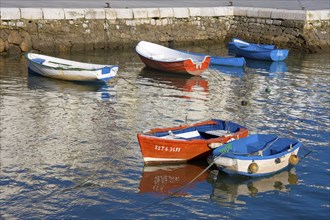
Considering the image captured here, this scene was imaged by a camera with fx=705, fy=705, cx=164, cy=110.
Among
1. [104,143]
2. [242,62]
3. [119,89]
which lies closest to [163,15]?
[242,62]

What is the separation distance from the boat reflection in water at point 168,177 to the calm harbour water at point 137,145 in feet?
0.07

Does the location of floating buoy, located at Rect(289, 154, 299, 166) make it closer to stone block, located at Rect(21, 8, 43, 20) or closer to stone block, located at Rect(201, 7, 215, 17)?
stone block, located at Rect(21, 8, 43, 20)

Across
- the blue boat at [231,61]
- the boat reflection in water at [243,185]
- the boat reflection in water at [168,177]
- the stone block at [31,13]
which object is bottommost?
the boat reflection in water at [243,185]

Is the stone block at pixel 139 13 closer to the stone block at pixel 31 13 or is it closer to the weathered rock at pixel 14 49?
the stone block at pixel 31 13

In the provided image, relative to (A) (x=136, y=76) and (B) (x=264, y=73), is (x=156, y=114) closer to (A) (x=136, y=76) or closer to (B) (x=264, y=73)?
(A) (x=136, y=76)

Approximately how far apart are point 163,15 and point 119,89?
9.73 meters

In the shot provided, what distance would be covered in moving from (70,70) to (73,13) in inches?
262

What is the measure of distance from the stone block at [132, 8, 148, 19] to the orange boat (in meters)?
15.4

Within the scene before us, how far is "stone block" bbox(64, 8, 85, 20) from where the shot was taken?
95.1 feet

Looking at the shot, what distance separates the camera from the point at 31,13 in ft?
92.0

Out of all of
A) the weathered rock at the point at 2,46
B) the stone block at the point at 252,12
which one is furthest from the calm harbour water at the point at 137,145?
the stone block at the point at 252,12

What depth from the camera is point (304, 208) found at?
525 inches

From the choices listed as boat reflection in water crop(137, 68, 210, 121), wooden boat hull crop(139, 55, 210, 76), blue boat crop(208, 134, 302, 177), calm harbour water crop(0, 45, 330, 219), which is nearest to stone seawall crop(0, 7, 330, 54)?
calm harbour water crop(0, 45, 330, 219)

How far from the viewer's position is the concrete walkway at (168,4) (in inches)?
1201
